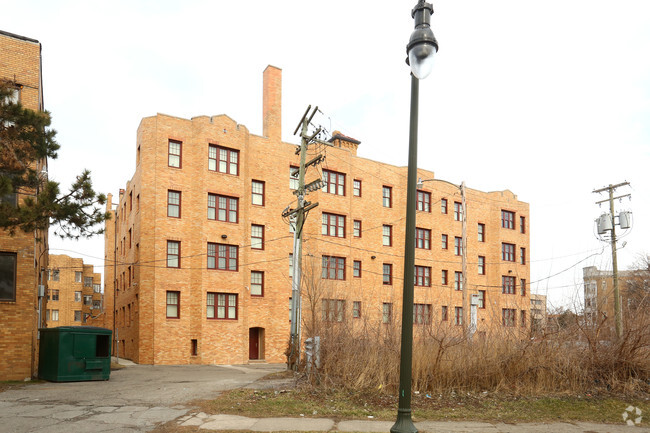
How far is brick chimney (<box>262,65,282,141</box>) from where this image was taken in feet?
121

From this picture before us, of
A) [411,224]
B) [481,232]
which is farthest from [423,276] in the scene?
[411,224]

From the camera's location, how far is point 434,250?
147 ft

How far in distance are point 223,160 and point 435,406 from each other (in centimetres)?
2471

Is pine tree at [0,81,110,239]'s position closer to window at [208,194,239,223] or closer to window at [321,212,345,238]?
window at [208,194,239,223]

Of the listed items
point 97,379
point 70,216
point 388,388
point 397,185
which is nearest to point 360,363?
point 388,388

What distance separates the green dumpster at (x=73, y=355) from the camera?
62.5 ft

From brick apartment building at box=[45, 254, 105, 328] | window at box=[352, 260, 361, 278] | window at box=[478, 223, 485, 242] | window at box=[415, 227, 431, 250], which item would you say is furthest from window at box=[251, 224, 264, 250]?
brick apartment building at box=[45, 254, 105, 328]

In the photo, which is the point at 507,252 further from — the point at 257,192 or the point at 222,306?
the point at 222,306

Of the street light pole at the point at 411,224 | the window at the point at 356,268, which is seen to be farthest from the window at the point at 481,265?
the street light pole at the point at 411,224

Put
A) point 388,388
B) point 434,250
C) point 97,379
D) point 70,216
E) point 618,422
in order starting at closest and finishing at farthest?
1. point 618,422
2. point 388,388
3. point 70,216
4. point 97,379
5. point 434,250

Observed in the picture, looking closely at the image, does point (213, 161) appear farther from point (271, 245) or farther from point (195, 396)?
point (195, 396)

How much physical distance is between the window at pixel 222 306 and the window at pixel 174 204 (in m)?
5.20

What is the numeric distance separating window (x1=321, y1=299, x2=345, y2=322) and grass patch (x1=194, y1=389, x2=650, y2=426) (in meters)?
2.37

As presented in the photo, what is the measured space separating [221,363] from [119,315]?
13629mm
